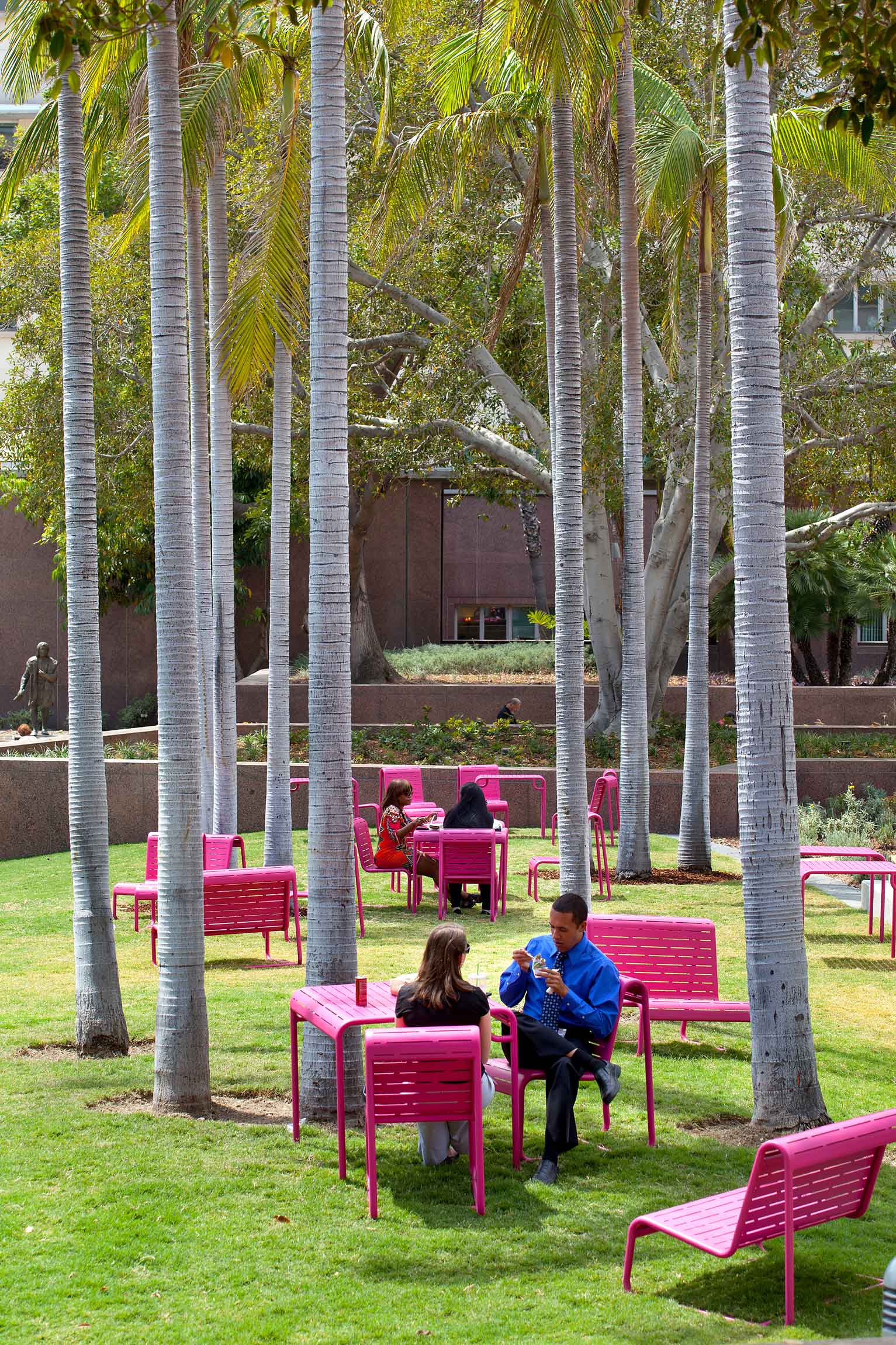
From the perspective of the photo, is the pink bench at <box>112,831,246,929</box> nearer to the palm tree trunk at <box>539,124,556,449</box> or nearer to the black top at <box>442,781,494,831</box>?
the black top at <box>442,781,494,831</box>

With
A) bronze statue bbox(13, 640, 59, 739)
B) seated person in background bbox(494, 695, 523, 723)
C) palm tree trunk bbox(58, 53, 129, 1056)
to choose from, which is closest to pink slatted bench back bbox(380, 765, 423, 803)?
seated person in background bbox(494, 695, 523, 723)

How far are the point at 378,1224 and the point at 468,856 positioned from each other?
7113mm

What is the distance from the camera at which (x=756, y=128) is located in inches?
254

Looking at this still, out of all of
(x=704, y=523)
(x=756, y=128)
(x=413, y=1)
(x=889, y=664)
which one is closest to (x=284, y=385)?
(x=413, y=1)

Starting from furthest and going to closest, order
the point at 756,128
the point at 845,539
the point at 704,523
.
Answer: the point at 845,539
the point at 704,523
the point at 756,128

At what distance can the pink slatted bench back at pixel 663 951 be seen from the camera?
762 cm

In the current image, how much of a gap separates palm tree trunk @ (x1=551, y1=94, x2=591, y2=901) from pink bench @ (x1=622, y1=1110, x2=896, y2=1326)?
16.6ft

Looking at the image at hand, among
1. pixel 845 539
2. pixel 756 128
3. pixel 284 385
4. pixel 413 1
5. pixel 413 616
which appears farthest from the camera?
pixel 413 616

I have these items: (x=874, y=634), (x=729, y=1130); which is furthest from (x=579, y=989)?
(x=874, y=634)

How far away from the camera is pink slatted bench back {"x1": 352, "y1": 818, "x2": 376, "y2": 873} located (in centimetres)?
1212

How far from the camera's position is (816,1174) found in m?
4.48

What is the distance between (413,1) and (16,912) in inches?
344

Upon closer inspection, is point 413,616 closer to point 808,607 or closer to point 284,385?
point 808,607

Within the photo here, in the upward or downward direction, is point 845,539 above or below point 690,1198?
above
